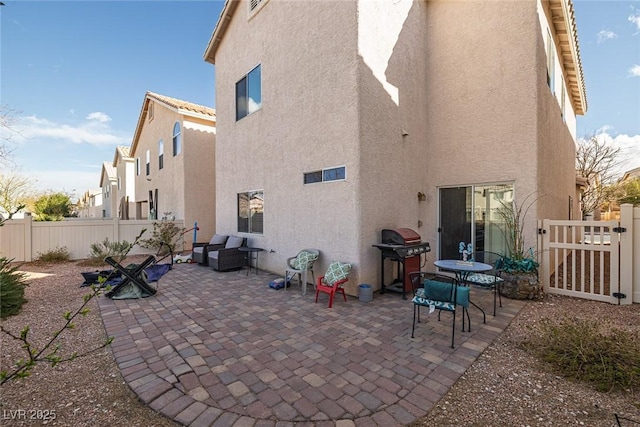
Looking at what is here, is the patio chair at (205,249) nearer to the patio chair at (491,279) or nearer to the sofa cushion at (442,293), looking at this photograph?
the sofa cushion at (442,293)

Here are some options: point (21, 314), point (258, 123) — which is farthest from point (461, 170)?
point (21, 314)

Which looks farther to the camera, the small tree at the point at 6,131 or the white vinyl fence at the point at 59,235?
the white vinyl fence at the point at 59,235

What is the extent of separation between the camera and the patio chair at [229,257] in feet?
27.4

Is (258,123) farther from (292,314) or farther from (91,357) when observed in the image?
(91,357)

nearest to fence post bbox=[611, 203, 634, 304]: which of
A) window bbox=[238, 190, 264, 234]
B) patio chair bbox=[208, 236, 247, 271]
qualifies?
window bbox=[238, 190, 264, 234]

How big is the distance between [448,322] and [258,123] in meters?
7.38

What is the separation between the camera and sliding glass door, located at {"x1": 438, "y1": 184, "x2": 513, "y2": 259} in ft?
22.7

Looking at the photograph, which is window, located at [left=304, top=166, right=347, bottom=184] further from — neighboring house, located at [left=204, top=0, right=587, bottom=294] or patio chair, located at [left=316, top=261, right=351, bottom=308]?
patio chair, located at [left=316, top=261, right=351, bottom=308]

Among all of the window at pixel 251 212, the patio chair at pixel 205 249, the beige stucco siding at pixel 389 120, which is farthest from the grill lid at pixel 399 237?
the patio chair at pixel 205 249

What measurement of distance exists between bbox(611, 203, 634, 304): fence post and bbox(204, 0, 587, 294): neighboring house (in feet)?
4.40

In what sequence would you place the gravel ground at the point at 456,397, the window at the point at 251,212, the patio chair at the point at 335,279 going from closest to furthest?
the gravel ground at the point at 456,397, the patio chair at the point at 335,279, the window at the point at 251,212

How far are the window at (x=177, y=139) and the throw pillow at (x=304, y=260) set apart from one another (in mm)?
9709

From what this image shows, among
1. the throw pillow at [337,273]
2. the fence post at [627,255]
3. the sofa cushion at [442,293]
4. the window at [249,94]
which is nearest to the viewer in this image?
the sofa cushion at [442,293]

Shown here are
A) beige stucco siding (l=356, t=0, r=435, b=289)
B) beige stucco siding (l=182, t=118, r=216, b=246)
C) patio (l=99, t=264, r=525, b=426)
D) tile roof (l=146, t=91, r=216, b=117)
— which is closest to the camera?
patio (l=99, t=264, r=525, b=426)
